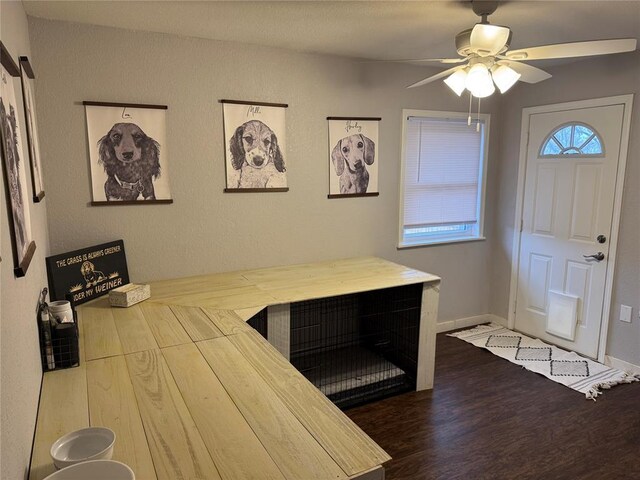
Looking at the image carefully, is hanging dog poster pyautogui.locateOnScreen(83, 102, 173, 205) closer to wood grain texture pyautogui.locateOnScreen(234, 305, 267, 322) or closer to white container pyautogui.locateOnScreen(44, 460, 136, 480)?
wood grain texture pyautogui.locateOnScreen(234, 305, 267, 322)

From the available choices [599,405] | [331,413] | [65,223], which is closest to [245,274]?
[65,223]

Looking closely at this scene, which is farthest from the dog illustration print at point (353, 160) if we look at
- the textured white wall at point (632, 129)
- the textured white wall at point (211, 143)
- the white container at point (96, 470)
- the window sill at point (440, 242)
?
the white container at point (96, 470)

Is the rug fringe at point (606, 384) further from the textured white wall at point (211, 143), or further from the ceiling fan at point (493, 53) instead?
→ the ceiling fan at point (493, 53)

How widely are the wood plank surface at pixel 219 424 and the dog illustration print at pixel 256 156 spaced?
161 cm

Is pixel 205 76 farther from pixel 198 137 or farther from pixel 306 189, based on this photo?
pixel 306 189

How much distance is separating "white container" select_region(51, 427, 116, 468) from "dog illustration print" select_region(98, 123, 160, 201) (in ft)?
6.07

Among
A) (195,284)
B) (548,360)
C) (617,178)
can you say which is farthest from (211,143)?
(548,360)

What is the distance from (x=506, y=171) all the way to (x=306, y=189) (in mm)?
2073

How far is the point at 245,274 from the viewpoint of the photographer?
10.3 feet

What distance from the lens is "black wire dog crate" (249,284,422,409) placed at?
3082mm

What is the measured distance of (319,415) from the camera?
141 centimetres

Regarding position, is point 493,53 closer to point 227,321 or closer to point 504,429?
point 227,321

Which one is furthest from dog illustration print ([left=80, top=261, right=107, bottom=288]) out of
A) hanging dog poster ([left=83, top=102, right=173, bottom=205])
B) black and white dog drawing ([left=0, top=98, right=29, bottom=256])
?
black and white dog drawing ([left=0, top=98, right=29, bottom=256])

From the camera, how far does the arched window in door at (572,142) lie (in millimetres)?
3496
